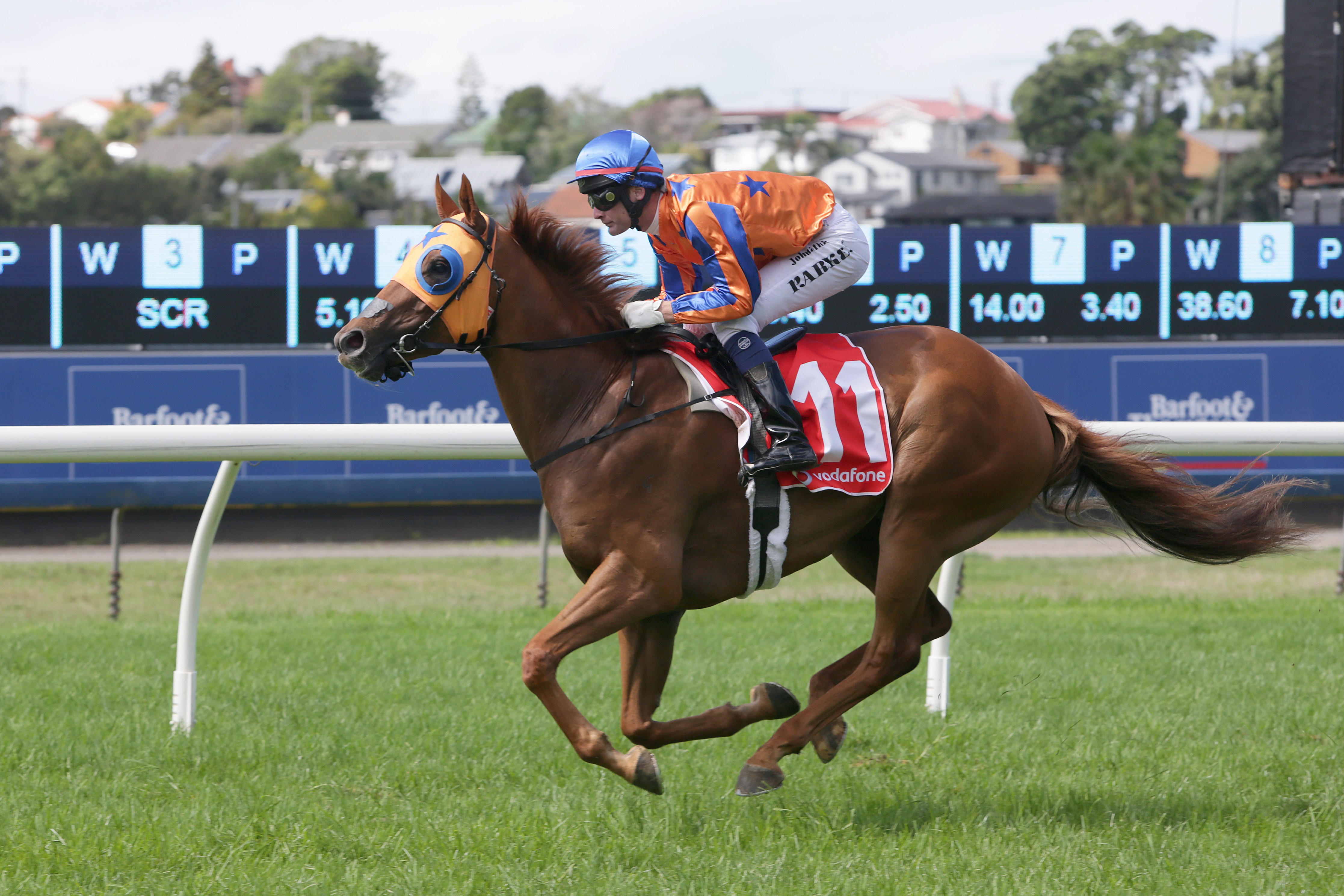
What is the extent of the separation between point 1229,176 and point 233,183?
3607 centimetres

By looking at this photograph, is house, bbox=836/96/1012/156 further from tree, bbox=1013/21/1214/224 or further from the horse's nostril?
the horse's nostril

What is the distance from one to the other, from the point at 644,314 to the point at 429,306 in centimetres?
51

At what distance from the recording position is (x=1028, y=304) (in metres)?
10.8

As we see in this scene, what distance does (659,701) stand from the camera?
322 cm

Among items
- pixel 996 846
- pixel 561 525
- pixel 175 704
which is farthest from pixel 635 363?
pixel 175 704

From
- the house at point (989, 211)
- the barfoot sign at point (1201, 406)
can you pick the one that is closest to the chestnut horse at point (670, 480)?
the barfoot sign at point (1201, 406)

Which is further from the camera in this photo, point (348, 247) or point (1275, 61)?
point (1275, 61)

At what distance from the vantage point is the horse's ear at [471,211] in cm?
305

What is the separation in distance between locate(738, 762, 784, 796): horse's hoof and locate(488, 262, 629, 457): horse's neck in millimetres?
859

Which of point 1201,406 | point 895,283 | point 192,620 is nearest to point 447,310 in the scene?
point 192,620

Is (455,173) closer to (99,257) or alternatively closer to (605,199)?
(99,257)

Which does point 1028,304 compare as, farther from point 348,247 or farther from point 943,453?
point 943,453

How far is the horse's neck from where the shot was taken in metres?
3.18

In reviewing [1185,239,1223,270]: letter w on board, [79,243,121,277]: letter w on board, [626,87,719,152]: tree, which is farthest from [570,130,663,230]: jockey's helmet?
[626,87,719,152]: tree
